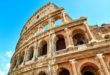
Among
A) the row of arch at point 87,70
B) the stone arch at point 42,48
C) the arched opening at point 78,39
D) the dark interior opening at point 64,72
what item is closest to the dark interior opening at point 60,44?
the arched opening at point 78,39

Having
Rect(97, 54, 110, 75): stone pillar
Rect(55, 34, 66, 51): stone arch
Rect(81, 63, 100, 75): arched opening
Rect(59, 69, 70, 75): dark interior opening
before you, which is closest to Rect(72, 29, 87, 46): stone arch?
Rect(55, 34, 66, 51): stone arch

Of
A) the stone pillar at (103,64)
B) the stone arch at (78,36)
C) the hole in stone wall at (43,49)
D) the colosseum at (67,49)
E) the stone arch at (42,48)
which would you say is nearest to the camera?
the stone pillar at (103,64)

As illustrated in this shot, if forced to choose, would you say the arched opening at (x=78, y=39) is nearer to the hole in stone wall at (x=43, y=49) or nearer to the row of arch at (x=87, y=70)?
the row of arch at (x=87, y=70)

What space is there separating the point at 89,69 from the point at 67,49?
2872 millimetres

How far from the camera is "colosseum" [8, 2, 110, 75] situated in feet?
34.1

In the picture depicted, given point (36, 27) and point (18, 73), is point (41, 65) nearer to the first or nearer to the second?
point (18, 73)

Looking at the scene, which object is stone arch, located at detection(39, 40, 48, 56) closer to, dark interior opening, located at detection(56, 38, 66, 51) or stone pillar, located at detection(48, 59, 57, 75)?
dark interior opening, located at detection(56, 38, 66, 51)

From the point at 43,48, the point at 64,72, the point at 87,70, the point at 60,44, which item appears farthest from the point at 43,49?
the point at 87,70

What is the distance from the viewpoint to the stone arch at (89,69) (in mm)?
10462

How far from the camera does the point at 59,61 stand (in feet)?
37.9

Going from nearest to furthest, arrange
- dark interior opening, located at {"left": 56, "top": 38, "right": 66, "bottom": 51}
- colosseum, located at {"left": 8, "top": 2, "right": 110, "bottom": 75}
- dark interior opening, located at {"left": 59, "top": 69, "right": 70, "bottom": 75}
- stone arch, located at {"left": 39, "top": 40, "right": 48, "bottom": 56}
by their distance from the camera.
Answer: colosseum, located at {"left": 8, "top": 2, "right": 110, "bottom": 75}
dark interior opening, located at {"left": 59, "top": 69, "right": 70, "bottom": 75}
dark interior opening, located at {"left": 56, "top": 38, "right": 66, "bottom": 51}
stone arch, located at {"left": 39, "top": 40, "right": 48, "bottom": 56}

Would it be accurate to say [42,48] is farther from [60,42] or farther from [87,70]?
[87,70]

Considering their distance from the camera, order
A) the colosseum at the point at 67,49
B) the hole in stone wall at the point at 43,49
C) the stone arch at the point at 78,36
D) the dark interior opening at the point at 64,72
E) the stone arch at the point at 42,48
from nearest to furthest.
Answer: the colosseum at the point at 67,49 < the dark interior opening at the point at 64,72 < the stone arch at the point at 78,36 < the stone arch at the point at 42,48 < the hole in stone wall at the point at 43,49

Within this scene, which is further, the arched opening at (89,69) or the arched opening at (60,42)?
the arched opening at (60,42)
